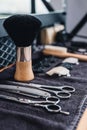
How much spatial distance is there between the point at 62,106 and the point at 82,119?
6 centimetres

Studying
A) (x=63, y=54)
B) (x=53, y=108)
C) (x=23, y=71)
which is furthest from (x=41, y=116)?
(x=63, y=54)

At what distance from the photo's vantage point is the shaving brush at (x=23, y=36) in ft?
1.89

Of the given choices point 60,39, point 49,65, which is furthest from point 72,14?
point 49,65

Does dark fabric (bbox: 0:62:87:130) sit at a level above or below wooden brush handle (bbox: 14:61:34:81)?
above

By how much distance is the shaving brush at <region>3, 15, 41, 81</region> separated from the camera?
0.58 m

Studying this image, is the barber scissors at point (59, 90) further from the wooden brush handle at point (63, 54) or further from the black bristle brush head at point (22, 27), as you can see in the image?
the wooden brush handle at point (63, 54)

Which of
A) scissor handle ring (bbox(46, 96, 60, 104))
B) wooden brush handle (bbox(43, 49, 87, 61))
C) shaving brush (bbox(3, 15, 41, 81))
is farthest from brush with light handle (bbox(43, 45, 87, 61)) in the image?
scissor handle ring (bbox(46, 96, 60, 104))

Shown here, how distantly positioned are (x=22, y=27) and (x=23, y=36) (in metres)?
0.02

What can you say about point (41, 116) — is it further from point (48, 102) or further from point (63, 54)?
point (63, 54)

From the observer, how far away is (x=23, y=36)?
59cm

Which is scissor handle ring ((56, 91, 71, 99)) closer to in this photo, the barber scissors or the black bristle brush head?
the barber scissors

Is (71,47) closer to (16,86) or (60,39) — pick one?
(60,39)

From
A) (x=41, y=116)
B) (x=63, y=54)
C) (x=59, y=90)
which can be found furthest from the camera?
(x=63, y=54)

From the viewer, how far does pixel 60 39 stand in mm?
1121
